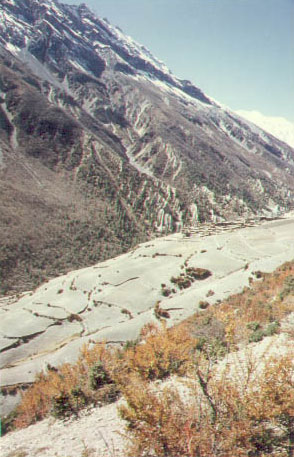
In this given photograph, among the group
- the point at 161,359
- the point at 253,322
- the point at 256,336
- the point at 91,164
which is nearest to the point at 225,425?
the point at 161,359

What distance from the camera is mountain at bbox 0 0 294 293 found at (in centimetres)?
4900

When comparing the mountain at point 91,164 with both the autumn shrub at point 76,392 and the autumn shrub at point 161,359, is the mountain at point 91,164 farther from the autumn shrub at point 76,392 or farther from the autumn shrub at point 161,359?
the autumn shrub at point 161,359

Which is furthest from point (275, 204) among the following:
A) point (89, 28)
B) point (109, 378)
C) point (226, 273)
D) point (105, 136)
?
point (89, 28)

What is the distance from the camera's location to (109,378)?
693cm

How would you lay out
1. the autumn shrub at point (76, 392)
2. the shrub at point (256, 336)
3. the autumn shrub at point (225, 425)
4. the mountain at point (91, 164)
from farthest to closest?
the mountain at point (91, 164) → the shrub at point (256, 336) → the autumn shrub at point (76, 392) → the autumn shrub at point (225, 425)

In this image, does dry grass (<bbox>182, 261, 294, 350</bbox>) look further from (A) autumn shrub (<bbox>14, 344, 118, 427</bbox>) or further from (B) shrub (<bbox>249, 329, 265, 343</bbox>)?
(A) autumn shrub (<bbox>14, 344, 118, 427</bbox>)

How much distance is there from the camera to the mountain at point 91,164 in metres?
49.0

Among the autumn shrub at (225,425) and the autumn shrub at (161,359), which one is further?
the autumn shrub at (161,359)

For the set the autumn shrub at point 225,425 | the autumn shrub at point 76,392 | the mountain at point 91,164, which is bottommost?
the autumn shrub at point 76,392

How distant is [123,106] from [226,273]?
125599mm

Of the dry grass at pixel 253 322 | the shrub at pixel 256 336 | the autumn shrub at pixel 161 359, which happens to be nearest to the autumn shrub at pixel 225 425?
the autumn shrub at pixel 161 359

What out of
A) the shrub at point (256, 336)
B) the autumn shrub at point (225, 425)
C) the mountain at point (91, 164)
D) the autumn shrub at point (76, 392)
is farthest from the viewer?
the mountain at point (91, 164)

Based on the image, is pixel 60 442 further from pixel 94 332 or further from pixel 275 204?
pixel 275 204

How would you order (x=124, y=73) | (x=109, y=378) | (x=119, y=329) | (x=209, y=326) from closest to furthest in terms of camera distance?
(x=109, y=378), (x=209, y=326), (x=119, y=329), (x=124, y=73)
